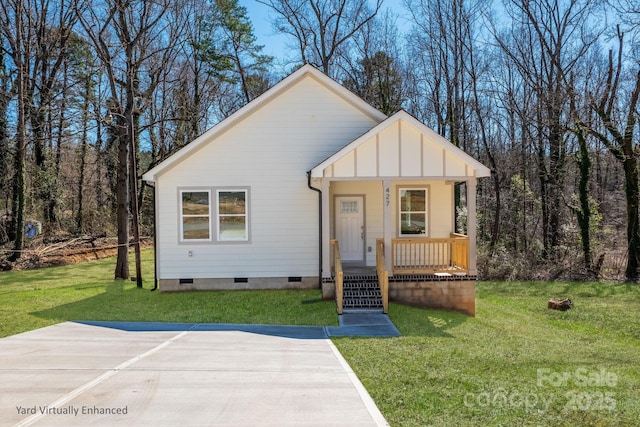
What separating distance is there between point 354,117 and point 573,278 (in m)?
11.6

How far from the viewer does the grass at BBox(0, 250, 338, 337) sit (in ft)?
32.2

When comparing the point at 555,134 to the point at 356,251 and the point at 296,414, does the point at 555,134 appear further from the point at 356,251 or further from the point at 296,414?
the point at 296,414

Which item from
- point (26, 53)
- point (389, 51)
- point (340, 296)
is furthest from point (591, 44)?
point (26, 53)

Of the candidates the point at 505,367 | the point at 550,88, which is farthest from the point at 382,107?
the point at 505,367

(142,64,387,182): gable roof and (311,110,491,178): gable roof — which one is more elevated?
(142,64,387,182): gable roof

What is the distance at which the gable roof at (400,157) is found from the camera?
1098 centimetres

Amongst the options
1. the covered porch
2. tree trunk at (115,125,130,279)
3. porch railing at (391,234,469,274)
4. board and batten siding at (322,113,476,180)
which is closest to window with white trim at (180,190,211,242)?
the covered porch

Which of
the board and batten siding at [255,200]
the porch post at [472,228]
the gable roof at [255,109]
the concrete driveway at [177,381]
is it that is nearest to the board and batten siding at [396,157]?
the porch post at [472,228]

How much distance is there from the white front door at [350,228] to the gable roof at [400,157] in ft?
7.94

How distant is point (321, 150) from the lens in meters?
12.8

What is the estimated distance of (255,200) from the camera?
12586 millimetres

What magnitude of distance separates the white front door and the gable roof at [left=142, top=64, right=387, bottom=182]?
2.73 meters

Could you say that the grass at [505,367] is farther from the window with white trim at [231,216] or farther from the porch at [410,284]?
the window with white trim at [231,216]

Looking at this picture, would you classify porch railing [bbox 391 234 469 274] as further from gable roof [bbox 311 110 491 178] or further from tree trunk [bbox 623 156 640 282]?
tree trunk [bbox 623 156 640 282]
